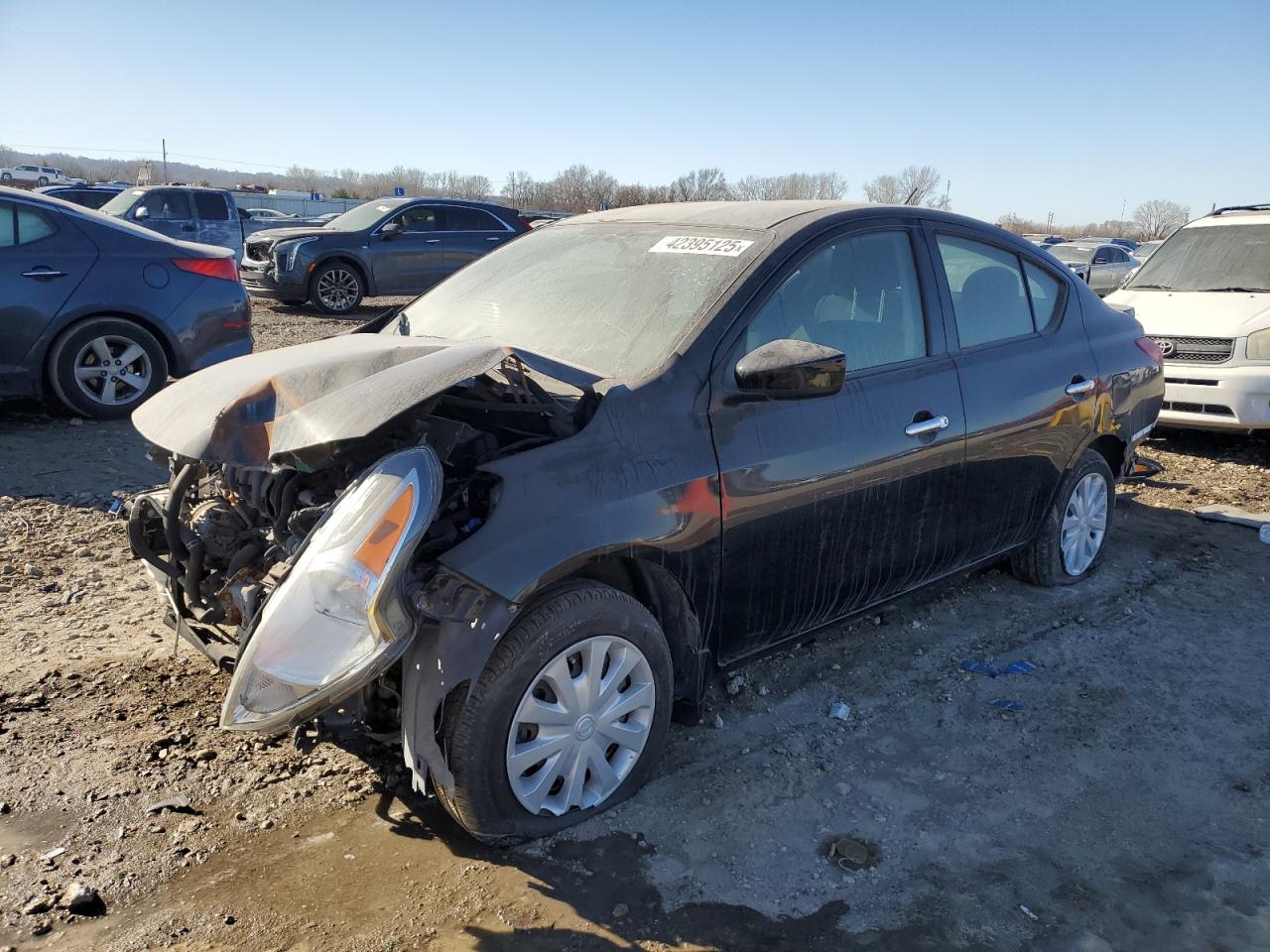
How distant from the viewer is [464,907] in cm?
262

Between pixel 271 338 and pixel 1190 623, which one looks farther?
pixel 271 338

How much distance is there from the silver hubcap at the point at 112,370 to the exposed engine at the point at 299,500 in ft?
14.1

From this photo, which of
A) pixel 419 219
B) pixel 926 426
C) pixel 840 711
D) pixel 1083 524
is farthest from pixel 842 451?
pixel 419 219

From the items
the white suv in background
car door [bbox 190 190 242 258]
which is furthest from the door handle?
car door [bbox 190 190 242 258]

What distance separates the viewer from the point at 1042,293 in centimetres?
463

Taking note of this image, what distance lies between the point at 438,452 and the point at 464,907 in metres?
1.25

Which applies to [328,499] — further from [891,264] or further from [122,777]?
[891,264]

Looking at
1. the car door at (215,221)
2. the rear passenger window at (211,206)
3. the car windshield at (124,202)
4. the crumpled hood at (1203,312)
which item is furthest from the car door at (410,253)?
the crumpled hood at (1203,312)

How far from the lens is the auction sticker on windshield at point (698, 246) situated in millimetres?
3541

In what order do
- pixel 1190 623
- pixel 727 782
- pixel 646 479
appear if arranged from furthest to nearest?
pixel 1190 623 → pixel 727 782 → pixel 646 479

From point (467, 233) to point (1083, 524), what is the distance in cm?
1235

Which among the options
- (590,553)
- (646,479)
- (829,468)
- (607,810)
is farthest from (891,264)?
(607,810)

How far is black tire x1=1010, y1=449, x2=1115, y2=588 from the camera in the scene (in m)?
4.75

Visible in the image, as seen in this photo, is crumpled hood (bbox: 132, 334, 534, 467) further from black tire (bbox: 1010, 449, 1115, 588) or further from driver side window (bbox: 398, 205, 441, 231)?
driver side window (bbox: 398, 205, 441, 231)
